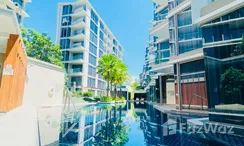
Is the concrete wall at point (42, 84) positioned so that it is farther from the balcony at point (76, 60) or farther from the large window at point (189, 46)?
the balcony at point (76, 60)

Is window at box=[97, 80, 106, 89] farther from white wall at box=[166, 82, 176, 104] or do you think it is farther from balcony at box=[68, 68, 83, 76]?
white wall at box=[166, 82, 176, 104]

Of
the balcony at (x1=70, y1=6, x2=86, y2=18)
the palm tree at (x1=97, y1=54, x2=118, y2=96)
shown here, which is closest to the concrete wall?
the palm tree at (x1=97, y1=54, x2=118, y2=96)

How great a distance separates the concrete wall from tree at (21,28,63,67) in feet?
23.8

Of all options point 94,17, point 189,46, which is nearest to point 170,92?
point 189,46

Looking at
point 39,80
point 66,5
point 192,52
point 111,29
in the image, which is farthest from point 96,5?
point 192,52

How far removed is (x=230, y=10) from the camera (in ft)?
22.3

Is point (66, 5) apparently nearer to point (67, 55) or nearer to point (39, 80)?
point (67, 55)

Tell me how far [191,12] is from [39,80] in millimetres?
12554

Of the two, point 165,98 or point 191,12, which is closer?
point 191,12

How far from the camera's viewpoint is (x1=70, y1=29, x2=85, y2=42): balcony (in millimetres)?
32172

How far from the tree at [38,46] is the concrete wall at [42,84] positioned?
7259 mm

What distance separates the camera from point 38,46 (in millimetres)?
21969

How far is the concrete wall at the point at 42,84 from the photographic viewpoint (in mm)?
13328

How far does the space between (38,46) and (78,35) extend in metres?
11.0
